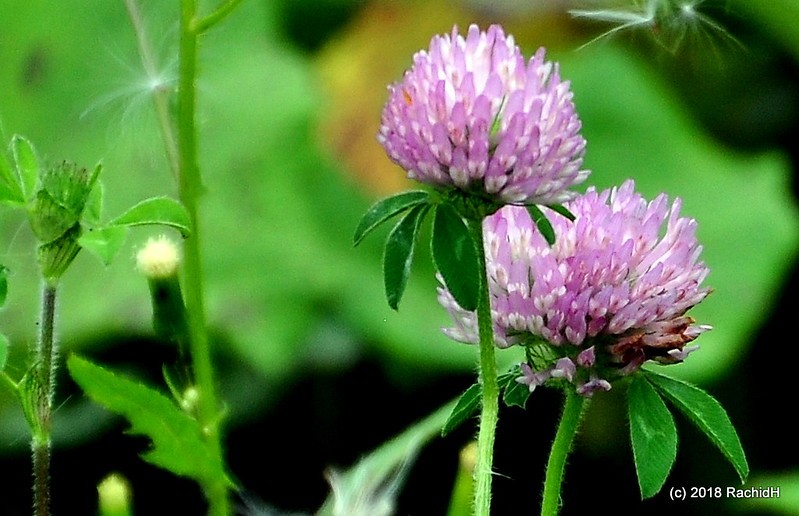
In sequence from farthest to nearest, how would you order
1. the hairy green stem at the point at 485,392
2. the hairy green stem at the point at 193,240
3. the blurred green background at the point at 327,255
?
the blurred green background at the point at 327,255 < the hairy green stem at the point at 193,240 < the hairy green stem at the point at 485,392

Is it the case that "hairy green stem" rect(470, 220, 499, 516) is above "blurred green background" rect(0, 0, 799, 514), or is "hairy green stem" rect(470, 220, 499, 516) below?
below

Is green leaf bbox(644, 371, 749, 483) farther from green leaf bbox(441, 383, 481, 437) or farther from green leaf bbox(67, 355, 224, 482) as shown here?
green leaf bbox(67, 355, 224, 482)

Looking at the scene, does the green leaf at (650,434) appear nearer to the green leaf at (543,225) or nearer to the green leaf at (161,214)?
the green leaf at (543,225)

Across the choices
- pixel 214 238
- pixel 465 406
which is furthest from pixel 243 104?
pixel 465 406

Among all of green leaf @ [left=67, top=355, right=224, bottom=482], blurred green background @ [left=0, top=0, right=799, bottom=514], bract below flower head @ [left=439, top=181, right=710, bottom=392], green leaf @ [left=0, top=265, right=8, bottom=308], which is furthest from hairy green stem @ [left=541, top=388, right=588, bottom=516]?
blurred green background @ [left=0, top=0, right=799, bottom=514]

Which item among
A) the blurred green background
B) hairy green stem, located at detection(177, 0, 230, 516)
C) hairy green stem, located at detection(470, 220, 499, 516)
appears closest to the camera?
hairy green stem, located at detection(470, 220, 499, 516)

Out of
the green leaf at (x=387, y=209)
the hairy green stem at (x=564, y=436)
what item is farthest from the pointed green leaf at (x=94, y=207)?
the hairy green stem at (x=564, y=436)

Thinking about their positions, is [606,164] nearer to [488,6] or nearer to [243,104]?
[488,6]

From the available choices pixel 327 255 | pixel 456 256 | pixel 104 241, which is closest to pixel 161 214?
pixel 104 241
